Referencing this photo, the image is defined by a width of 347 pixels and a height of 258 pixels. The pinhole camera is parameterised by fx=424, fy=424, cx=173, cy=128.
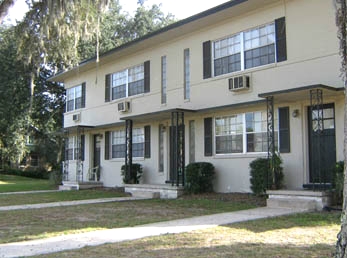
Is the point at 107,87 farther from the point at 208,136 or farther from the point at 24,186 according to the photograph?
the point at 24,186

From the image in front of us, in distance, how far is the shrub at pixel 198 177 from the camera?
571 inches

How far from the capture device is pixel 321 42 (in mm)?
12055

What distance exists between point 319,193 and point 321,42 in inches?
172

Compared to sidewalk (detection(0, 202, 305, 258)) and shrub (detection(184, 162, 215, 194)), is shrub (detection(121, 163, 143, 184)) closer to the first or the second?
shrub (detection(184, 162, 215, 194))

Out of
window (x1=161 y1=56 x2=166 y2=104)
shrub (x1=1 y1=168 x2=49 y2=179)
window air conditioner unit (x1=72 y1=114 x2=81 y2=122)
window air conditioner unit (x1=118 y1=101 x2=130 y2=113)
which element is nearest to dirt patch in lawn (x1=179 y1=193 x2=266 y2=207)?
window (x1=161 y1=56 x2=166 y2=104)

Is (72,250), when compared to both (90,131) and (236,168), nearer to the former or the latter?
(236,168)

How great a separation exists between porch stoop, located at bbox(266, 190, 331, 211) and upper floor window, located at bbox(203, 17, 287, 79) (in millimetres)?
4206

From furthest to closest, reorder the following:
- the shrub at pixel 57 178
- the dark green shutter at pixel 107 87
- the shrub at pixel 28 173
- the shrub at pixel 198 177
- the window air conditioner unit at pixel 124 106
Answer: the shrub at pixel 28 173 → the shrub at pixel 57 178 → the dark green shutter at pixel 107 87 → the window air conditioner unit at pixel 124 106 → the shrub at pixel 198 177

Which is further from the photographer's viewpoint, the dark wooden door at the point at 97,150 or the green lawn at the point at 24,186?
the dark wooden door at the point at 97,150

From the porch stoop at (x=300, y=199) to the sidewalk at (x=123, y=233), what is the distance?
0.33m

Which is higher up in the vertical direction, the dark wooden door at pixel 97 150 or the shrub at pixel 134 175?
the dark wooden door at pixel 97 150

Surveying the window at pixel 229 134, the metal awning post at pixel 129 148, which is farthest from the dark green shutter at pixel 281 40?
the metal awning post at pixel 129 148

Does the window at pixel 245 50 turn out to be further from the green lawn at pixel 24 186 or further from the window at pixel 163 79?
the green lawn at pixel 24 186

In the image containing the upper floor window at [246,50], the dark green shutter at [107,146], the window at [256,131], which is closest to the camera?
the upper floor window at [246,50]
